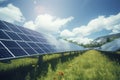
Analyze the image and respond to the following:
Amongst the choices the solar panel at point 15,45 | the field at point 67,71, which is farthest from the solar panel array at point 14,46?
the field at point 67,71

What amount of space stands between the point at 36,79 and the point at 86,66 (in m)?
3.51

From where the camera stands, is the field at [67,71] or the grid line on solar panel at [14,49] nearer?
the field at [67,71]

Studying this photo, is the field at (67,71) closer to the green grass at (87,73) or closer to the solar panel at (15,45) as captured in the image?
the green grass at (87,73)

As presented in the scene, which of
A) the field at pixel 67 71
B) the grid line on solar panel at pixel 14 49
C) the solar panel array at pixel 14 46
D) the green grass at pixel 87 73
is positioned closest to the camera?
the green grass at pixel 87 73

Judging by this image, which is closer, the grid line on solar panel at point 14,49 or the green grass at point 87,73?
the green grass at point 87,73

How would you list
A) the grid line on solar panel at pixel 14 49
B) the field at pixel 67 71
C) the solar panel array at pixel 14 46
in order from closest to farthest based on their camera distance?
the field at pixel 67 71 → the solar panel array at pixel 14 46 → the grid line on solar panel at pixel 14 49

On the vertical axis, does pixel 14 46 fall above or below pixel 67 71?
above

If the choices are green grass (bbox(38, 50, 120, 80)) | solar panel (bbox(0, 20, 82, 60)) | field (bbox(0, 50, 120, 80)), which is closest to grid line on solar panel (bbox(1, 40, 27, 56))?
solar panel (bbox(0, 20, 82, 60))

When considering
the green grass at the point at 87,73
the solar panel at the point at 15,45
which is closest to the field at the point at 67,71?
the green grass at the point at 87,73

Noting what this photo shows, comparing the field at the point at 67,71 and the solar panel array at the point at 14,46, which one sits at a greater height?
the solar panel array at the point at 14,46

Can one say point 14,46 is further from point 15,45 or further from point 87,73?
point 87,73

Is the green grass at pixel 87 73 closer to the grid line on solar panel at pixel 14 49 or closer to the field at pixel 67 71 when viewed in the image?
the field at pixel 67 71

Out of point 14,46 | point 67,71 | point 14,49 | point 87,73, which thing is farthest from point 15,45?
point 87,73

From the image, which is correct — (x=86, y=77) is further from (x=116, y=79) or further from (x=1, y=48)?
(x=1, y=48)
